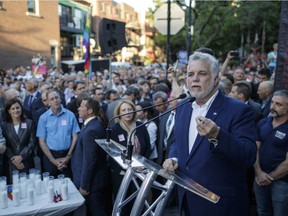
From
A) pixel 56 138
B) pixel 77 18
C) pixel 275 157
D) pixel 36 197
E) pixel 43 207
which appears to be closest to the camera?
pixel 43 207

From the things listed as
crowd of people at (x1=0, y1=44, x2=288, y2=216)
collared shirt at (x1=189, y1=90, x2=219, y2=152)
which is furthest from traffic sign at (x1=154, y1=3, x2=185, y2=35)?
collared shirt at (x1=189, y1=90, x2=219, y2=152)

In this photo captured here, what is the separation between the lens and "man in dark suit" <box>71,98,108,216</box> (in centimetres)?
363

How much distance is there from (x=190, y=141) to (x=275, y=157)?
5.03 ft

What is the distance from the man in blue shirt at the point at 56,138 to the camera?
466 centimetres

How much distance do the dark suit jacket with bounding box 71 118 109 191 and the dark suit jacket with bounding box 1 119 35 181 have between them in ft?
3.41

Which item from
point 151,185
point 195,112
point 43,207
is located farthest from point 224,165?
point 43,207

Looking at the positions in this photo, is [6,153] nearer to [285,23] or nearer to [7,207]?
[7,207]

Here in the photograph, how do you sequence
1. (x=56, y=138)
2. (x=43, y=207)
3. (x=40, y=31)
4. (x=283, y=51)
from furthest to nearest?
(x=40, y=31) → (x=56, y=138) → (x=283, y=51) → (x=43, y=207)

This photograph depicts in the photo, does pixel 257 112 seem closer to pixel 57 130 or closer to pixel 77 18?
pixel 57 130

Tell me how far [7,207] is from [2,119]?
7.16ft

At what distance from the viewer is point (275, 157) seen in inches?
132

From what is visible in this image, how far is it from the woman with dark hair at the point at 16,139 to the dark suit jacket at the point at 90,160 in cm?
103

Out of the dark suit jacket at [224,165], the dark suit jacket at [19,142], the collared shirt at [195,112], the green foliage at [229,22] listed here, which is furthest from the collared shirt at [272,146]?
the green foliage at [229,22]

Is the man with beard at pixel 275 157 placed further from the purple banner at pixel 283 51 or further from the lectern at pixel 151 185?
the lectern at pixel 151 185
